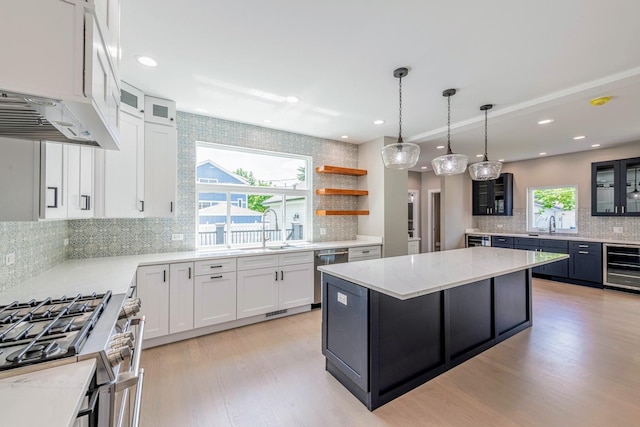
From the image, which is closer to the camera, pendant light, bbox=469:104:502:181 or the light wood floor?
the light wood floor

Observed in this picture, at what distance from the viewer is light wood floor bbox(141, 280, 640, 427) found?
6.05 feet

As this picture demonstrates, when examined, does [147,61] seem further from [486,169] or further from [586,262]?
[586,262]

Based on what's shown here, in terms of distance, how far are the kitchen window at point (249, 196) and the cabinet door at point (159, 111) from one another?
0.57m

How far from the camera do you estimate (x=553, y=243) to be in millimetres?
5438

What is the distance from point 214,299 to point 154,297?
A: 60 cm

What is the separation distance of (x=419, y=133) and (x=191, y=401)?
14.7 feet

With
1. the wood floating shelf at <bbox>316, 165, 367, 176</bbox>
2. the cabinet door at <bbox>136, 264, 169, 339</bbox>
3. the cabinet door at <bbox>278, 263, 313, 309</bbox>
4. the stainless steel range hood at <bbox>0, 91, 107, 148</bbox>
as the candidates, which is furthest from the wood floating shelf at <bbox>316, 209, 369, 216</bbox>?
the stainless steel range hood at <bbox>0, 91, 107, 148</bbox>

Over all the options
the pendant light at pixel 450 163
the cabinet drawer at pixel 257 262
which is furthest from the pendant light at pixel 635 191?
the cabinet drawer at pixel 257 262

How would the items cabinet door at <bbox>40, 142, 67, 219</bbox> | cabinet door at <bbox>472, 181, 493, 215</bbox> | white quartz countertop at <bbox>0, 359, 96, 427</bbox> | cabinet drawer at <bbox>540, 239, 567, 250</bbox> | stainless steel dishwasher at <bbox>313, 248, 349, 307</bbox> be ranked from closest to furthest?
white quartz countertop at <bbox>0, 359, 96, 427</bbox> < cabinet door at <bbox>40, 142, 67, 219</bbox> < stainless steel dishwasher at <bbox>313, 248, 349, 307</bbox> < cabinet drawer at <bbox>540, 239, 567, 250</bbox> < cabinet door at <bbox>472, 181, 493, 215</bbox>

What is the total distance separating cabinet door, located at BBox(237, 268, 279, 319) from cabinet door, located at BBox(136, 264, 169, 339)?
30.2 inches

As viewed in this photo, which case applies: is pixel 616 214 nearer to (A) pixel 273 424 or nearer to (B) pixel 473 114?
(B) pixel 473 114

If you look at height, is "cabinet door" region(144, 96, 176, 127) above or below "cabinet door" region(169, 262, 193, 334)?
above

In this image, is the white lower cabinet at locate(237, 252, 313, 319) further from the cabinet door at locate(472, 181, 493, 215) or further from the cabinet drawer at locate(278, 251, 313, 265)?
the cabinet door at locate(472, 181, 493, 215)

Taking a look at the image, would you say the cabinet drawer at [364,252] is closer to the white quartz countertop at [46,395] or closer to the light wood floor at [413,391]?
the light wood floor at [413,391]
